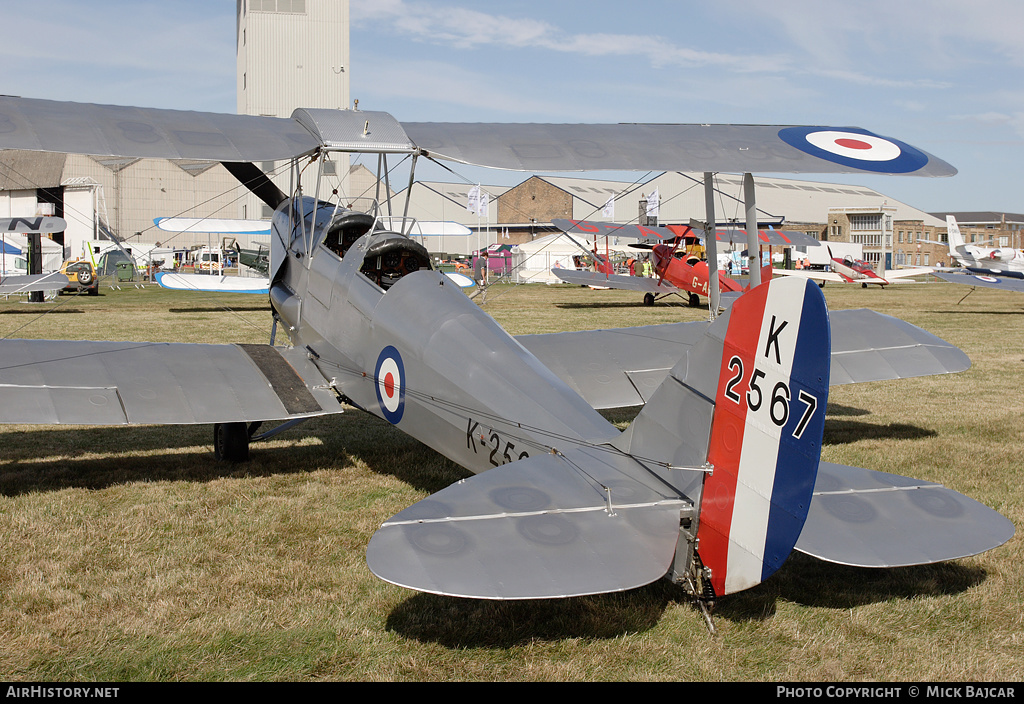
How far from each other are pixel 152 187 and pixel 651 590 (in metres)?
55.1

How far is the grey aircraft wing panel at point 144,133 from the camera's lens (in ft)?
18.5

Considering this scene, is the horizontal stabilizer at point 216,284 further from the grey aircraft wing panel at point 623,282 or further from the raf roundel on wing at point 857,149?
the raf roundel on wing at point 857,149

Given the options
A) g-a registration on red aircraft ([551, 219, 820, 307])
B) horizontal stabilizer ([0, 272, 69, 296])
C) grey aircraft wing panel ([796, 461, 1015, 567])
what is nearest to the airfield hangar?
g-a registration on red aircraft ([551, 219, 820, 307])

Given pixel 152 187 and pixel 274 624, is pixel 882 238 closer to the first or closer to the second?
pixel 152 187

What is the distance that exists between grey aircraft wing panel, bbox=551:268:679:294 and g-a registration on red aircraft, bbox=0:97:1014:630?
1819 cm

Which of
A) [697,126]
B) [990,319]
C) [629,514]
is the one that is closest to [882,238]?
[990,319]

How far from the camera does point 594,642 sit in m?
3.61

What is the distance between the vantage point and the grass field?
3441mm

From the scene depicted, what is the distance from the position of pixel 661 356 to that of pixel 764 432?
13.5 ft

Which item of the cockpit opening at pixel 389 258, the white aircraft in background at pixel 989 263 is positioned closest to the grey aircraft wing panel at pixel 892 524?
the cockpit opening at pixel 389 258

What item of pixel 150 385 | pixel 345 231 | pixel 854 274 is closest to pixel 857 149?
pixel 345 231

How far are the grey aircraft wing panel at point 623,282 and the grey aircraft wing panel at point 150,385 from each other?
20.5m

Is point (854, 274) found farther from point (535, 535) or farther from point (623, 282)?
point (535, 535)

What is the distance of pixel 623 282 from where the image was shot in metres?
27.3
